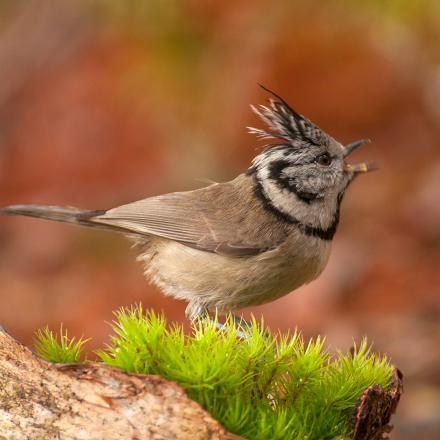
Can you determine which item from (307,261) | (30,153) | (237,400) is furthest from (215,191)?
(30,153)

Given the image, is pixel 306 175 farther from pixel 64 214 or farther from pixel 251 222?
pixel 64 214

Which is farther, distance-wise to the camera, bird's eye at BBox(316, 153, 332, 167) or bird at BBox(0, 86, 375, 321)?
bird's eye at BBox(316, 153, 332, 167)

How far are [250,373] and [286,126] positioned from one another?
5.78 feet

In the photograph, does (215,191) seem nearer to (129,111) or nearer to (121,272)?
(121,272)

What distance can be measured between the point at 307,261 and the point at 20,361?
6.27 feet

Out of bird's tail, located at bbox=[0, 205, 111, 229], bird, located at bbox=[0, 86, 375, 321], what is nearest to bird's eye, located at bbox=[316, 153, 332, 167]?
bird, located at bbox=[0, 86, 375, 321]

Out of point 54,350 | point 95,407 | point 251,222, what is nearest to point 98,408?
point 95,407

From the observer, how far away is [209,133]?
1065 cm

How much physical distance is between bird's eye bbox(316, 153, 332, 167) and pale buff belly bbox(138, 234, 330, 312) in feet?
1.51

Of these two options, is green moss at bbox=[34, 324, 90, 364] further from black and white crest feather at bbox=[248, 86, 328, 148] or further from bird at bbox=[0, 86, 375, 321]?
black and white crest feather at bbox=[248, 86, 328, 148]

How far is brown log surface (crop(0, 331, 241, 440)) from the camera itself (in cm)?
277

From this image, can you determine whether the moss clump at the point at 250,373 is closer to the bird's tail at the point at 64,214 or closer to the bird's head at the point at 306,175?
the bird's head at the point at 306,175

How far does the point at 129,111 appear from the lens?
39.5 ft

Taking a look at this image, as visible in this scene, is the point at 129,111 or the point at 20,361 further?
the point at 129,111
